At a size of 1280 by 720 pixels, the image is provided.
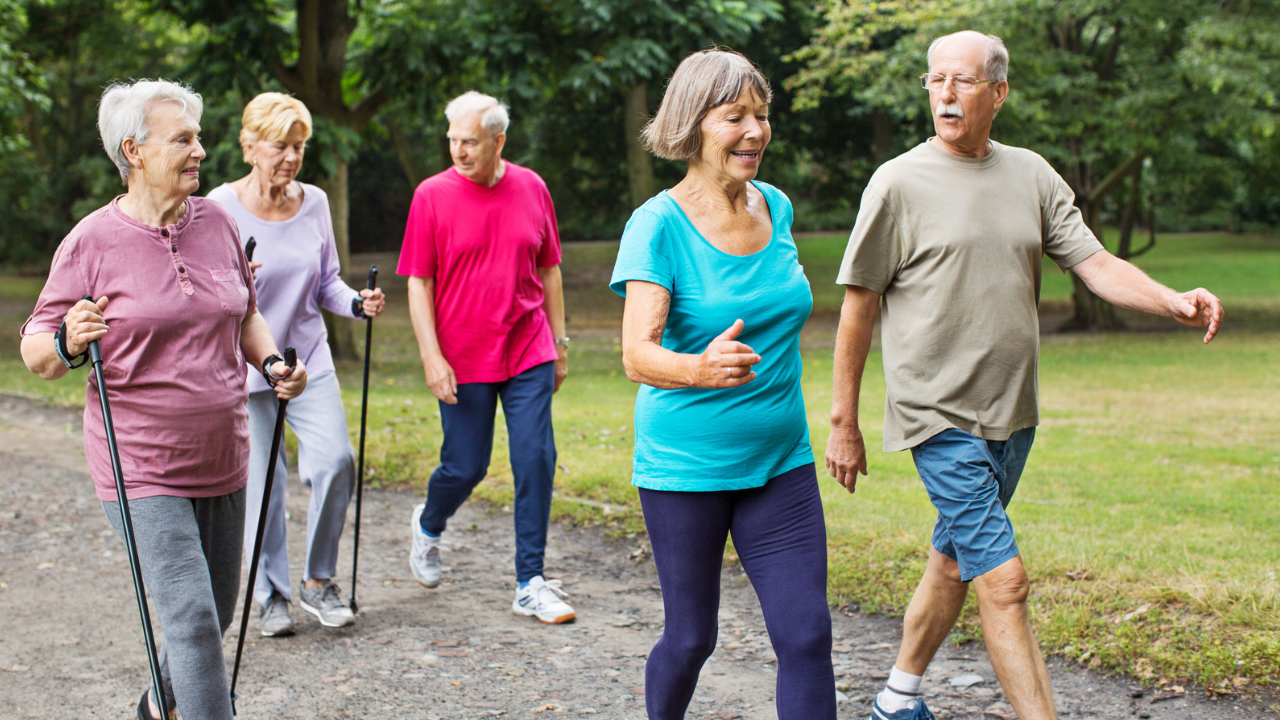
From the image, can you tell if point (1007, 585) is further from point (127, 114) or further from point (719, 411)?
point (127, 114)

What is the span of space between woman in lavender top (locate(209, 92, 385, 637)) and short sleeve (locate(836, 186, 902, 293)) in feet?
6.95

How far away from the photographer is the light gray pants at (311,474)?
15.7ft

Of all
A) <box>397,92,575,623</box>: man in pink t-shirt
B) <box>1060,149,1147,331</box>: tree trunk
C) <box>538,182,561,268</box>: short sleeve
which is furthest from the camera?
<box>1060,149,1147,331</box>: tree trunk

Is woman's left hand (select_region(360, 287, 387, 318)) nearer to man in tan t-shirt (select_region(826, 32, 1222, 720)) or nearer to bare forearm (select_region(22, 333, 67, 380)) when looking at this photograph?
bare forearm (select_region(22, 333, 67, 380))

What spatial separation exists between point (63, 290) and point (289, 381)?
0.73 metres

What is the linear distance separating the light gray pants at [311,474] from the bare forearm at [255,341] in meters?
1.10

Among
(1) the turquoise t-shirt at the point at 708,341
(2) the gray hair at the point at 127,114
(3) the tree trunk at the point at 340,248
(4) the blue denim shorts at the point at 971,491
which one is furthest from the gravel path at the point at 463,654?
(3) the tree trunk at the point at 340,248

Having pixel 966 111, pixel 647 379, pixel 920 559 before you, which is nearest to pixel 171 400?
pixel 647 379

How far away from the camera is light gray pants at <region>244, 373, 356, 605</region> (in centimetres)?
479

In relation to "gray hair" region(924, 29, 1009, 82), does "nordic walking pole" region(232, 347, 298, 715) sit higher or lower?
lower

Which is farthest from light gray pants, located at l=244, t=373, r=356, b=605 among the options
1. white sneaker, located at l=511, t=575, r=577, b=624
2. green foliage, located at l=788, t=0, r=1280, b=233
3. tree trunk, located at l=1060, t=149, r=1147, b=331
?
tree trunk, located at l=1060, t=149, r=1147, b=331

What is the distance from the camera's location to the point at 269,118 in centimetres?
464

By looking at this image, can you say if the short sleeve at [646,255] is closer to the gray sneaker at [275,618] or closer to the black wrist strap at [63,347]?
the black wrist strap at [63,347]

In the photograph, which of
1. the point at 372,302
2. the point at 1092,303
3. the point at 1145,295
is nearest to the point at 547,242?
the point at 372,302
